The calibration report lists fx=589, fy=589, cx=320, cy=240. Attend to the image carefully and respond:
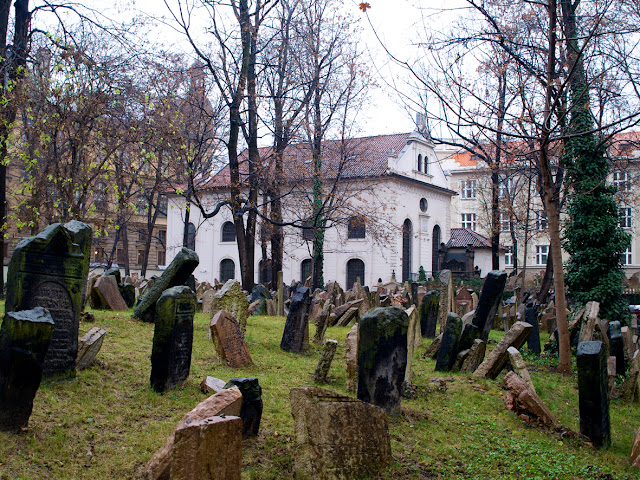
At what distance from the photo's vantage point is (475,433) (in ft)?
18.5

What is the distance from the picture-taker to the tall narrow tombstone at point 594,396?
18.4ft

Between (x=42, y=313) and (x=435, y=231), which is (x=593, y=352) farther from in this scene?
(x=435, y=231)

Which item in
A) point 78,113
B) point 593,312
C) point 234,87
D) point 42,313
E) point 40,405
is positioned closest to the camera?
point 42,313

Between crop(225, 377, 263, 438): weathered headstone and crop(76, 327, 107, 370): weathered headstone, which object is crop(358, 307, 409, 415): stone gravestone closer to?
crop(225, 377, 263, 438): weathered headstone

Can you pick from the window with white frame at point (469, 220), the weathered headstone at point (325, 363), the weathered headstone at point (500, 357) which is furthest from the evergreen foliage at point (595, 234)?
the window with white frame at point (469, 220)

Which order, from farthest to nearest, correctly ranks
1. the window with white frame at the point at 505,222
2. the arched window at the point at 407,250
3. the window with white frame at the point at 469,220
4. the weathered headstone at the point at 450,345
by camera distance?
the window with white frame at the point at 469,220, the arched window at the point at 407,250, the window with white frame at the point at 505,222, the weathered headstone at the point at 450,345

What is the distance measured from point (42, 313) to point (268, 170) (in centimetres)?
1518

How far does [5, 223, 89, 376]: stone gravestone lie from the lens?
5555 millimetres

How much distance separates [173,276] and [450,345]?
14.5 ft

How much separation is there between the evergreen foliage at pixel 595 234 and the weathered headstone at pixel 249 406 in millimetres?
9405

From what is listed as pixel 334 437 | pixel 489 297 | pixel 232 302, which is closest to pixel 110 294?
pixel 232 302

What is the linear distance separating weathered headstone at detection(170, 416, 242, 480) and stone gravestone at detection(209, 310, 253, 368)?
3.75 meters

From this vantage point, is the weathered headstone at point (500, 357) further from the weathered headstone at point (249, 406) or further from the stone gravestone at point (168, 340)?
the stone gravestone at point (168, 340)

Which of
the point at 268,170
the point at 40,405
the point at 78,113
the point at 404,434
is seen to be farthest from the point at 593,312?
the point at 268,170
